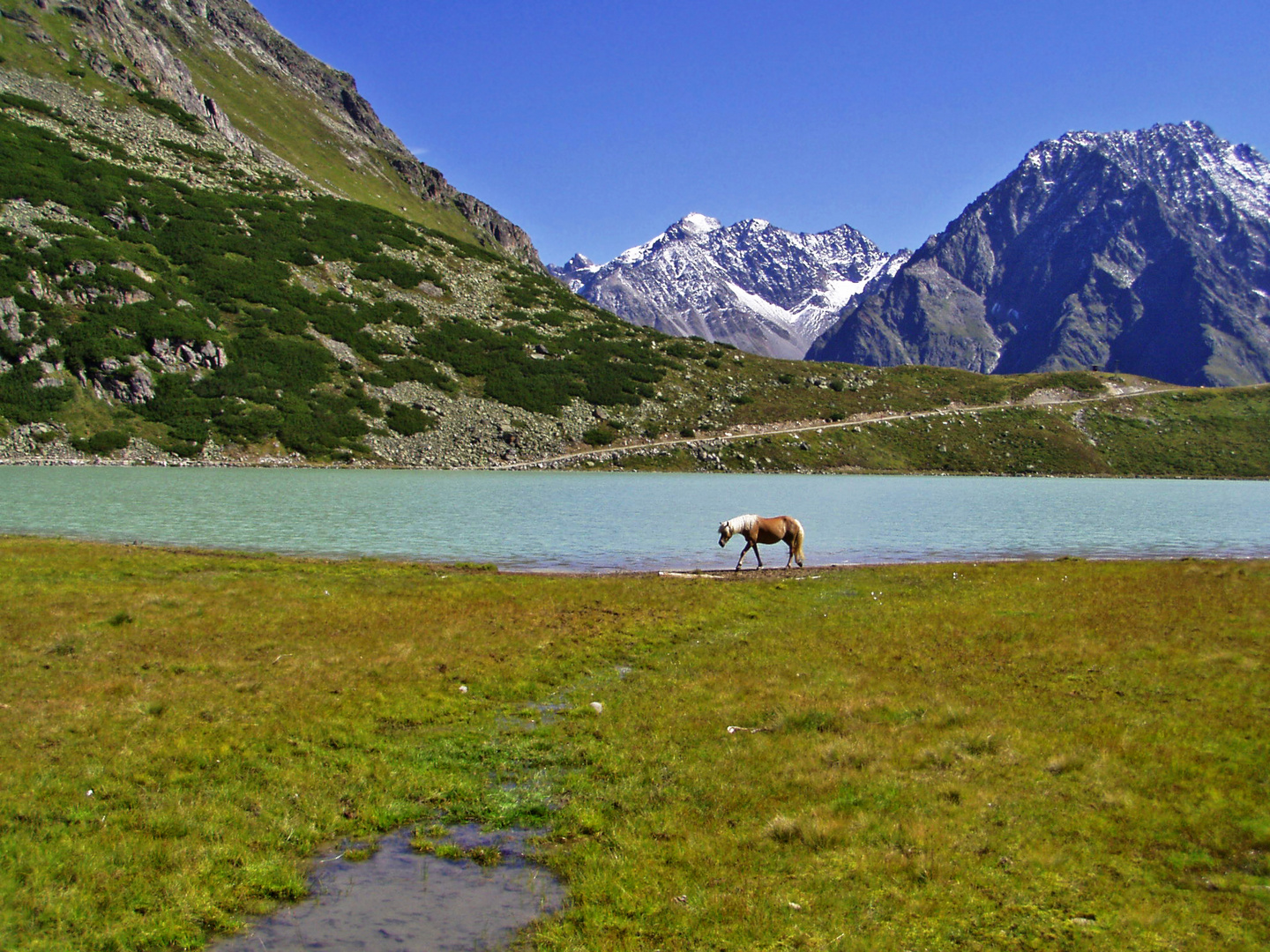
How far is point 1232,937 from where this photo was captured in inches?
291

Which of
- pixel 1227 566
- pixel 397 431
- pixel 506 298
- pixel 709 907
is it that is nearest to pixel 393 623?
pixel 709 907

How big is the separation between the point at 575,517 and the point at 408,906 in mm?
46635

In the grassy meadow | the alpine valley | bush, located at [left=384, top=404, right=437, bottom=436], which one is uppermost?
the alpine valley

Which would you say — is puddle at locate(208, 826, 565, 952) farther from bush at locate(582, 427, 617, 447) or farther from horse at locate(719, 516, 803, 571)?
bush at locate(582, 427, 617, 447)

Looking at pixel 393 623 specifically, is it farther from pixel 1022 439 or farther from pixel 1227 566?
pixel 1022 439

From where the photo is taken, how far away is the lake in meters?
39.5

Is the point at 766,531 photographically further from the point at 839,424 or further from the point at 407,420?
the point at 839,424

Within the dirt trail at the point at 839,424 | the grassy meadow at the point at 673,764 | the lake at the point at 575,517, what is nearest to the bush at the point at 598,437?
the dirt trail at the point at 839,424

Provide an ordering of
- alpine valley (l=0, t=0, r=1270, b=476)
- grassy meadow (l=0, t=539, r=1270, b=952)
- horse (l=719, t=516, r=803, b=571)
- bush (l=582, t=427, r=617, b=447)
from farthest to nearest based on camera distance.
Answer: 1. bush (l=582, t=427, r=617, b=447)
2. alpine valley (l=0, t=0, r=1270, b=476)
3. horse (l=719, t=516, r=803, b=571)
4. grassy meadow (l=0, t=539, r=1270, b=952)

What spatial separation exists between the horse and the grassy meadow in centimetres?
1188

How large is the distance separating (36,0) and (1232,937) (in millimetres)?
220650

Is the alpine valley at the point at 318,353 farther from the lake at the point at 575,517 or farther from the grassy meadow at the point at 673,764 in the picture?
the grassy meadow at the point at 673,764

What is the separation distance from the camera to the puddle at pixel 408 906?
7754 mm

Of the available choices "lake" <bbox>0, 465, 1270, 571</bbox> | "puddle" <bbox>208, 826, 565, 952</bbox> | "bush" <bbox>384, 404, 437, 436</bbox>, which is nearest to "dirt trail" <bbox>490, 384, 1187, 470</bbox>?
"bush" <bbox>384, 404, 437, 436</bbox>
